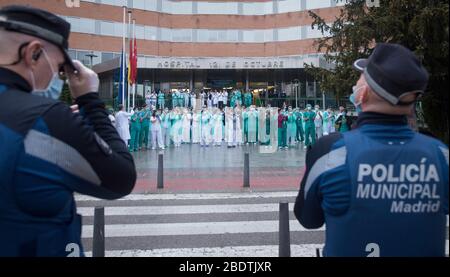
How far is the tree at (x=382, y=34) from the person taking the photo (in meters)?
7.92

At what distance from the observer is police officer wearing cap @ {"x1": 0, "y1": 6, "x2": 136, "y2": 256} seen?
6.36 feet

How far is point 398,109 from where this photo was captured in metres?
2.29

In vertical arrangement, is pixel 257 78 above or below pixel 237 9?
below

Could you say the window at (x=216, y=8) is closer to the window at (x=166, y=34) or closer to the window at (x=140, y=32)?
the window at (x=166, y=34)

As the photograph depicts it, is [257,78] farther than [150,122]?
Yes

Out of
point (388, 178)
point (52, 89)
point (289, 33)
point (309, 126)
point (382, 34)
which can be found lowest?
point (309, 126)

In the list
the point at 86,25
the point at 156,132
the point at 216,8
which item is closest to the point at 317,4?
the point at 216,8

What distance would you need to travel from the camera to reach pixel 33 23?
207 centimetres

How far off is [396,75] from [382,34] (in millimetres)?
8905

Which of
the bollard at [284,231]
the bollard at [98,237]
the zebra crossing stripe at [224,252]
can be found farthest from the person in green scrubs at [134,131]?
the bollard at [284,231]

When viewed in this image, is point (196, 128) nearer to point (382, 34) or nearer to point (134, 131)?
point (134, 131)

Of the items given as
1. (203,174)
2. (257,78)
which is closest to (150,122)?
(203,174)

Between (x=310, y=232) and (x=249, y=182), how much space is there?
183 inches
